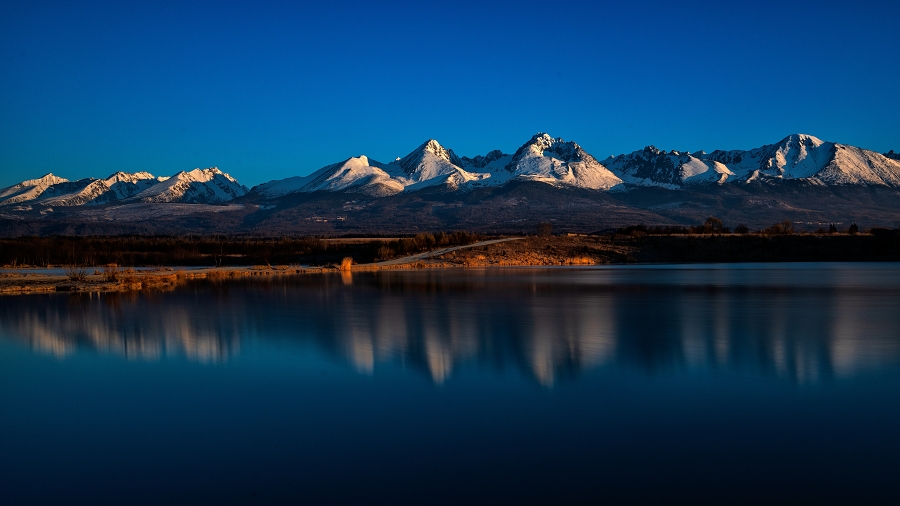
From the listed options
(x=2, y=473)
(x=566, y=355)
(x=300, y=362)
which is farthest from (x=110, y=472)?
(x=566, y=355)

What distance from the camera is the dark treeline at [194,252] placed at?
5575cm

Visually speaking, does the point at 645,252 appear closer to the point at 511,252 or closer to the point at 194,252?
the point at 511,252

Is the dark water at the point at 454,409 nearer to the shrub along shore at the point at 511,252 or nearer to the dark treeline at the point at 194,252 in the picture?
the shrub along shore at the point at 511,252

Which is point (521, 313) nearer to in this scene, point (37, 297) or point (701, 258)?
point (37, 297)

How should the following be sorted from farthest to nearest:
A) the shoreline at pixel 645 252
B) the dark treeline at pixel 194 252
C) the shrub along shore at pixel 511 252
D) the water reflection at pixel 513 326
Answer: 1. the dark treeline at pixel 194 252
2. the shrub along shore at pixel 511 252
3. the shoreline at pixel 645 252
4. the water reflection at pixel 513 326

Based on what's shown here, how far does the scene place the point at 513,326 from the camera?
681 inches

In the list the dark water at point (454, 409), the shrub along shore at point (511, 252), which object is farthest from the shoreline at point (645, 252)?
the dark water at point (454, 409)

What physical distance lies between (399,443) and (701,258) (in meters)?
53.7

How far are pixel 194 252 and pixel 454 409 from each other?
58.2 meters

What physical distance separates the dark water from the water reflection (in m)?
0.12

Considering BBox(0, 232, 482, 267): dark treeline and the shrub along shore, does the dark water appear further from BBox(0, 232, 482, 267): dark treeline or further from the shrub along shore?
BBox(0, 232, 482, 267): dark treeline

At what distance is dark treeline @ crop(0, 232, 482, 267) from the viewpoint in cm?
5575

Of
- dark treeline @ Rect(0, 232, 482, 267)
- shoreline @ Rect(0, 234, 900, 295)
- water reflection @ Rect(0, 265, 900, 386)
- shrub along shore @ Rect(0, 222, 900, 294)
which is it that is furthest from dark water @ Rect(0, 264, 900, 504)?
dark treeline @ Rect(0, 232, 482, 267)

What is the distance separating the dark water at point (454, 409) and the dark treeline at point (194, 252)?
3878 cm
